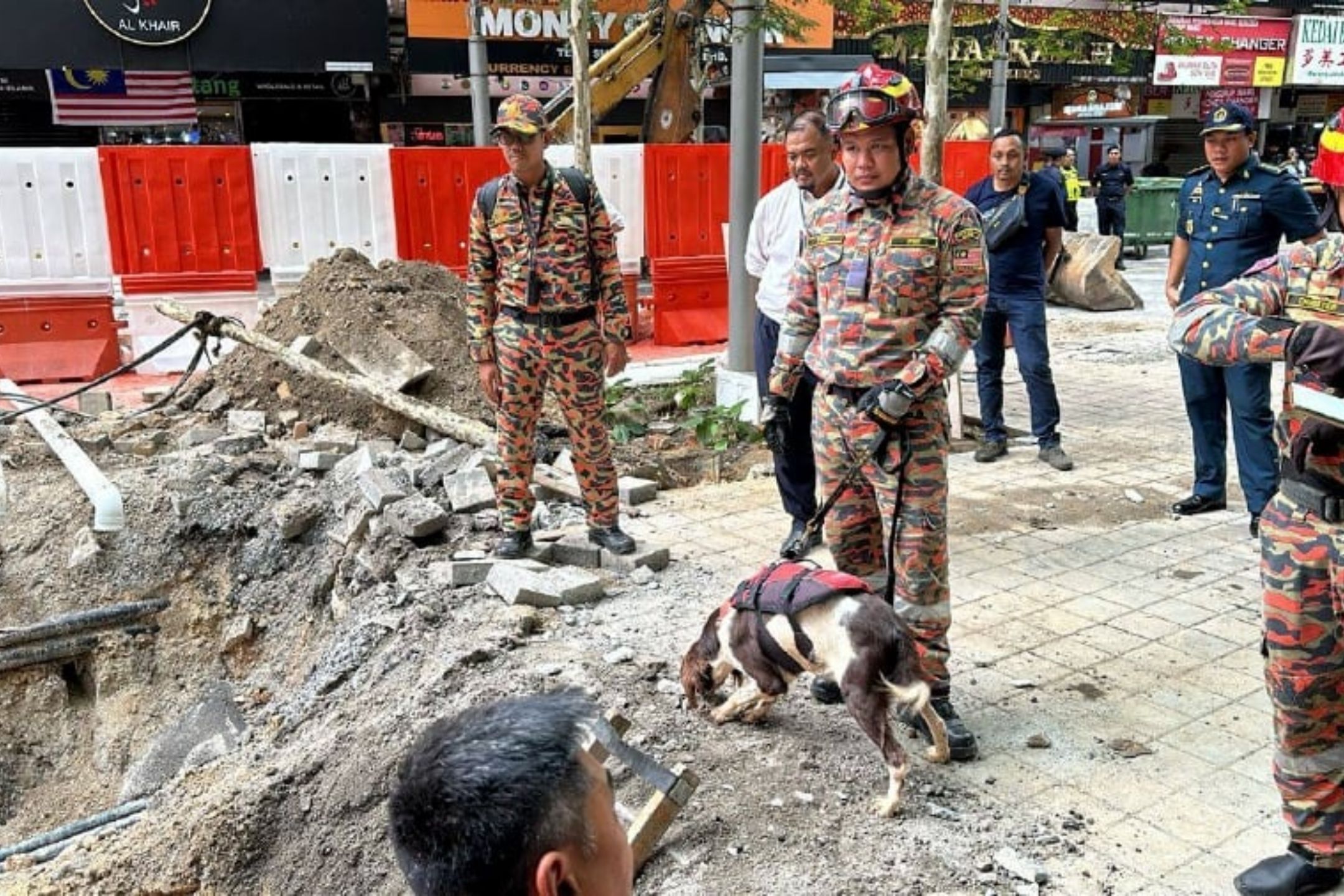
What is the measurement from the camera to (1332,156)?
276cm

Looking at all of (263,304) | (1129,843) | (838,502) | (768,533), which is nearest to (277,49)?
(263,304)

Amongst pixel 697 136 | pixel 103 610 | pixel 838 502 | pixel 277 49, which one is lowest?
pixel 103 610

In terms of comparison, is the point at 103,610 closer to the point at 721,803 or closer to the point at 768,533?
the point at 768,533

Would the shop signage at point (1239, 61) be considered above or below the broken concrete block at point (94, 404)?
above

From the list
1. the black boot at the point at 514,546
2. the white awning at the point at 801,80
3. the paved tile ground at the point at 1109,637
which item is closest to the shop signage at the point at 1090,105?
the white awning at the point at 801,80

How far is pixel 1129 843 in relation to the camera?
3.30 metres

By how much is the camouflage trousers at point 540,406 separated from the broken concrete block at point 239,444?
110 inches

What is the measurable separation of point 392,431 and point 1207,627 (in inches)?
207

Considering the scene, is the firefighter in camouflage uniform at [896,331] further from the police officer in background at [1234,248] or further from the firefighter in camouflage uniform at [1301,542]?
the police officer in background at [1234,248]

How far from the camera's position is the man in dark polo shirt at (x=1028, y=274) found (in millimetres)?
7094

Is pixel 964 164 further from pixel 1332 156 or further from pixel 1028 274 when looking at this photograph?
pixel 1332 156

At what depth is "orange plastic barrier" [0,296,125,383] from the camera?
395 inches

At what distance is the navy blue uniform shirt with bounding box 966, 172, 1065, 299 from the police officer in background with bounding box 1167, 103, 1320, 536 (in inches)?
39.4

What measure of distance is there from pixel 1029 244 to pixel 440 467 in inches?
153
